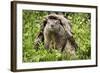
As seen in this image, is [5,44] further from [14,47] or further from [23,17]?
[23,17]

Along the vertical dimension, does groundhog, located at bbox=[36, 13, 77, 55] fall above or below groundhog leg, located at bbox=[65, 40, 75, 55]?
above

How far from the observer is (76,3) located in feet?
7.26

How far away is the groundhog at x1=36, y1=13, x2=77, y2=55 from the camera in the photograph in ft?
6.81

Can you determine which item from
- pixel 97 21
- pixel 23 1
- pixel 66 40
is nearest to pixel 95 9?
pixel 97 21

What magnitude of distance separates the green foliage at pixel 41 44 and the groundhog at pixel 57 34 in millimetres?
39

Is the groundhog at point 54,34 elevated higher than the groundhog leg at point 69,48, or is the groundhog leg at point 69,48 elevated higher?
the groundhog at point 54,34

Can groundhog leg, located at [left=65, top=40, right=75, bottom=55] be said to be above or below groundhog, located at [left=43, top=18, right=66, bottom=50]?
below

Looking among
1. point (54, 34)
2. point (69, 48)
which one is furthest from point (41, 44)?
point (69, 48)

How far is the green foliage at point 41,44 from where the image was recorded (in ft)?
6.54

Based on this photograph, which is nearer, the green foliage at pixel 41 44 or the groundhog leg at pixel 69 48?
the green foliage at pixel 41 44

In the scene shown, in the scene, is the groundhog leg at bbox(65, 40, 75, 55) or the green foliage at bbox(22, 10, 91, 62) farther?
the groundhog leg at bbox(65, 40, 75, 55)

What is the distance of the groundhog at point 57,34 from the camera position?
2.07 meters

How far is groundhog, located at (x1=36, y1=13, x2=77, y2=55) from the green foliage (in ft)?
0.13

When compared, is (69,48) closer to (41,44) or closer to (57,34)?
(57,34)
